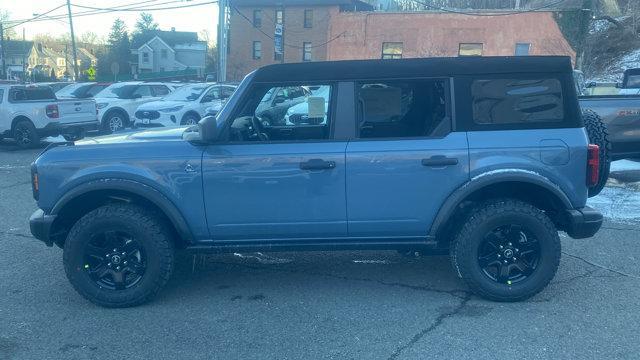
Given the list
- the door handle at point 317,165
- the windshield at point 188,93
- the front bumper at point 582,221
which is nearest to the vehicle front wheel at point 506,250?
the front bumper at point 582,221

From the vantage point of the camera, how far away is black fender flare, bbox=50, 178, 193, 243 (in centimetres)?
484

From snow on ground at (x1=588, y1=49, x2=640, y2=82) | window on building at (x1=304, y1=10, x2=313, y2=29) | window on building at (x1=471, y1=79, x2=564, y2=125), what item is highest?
window on building at (x1=304, y1=10, x2=313, y2=29)

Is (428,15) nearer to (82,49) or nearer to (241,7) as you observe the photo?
(241,7)

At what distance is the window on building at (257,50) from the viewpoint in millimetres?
50531

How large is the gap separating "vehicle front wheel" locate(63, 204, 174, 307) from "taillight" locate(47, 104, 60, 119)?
459 inches

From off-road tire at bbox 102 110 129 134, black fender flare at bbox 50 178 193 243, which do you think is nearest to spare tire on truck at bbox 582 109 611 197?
black fender flare at bbox 50 178 193 243

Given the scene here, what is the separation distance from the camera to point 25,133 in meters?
15.4

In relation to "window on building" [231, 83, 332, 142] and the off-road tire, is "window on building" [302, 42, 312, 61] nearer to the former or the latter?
the off-road tire

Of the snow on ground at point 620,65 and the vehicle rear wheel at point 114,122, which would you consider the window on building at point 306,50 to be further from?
the vehicle rear wheel at point 114,122

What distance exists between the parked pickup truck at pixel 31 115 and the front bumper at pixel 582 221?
13.8m

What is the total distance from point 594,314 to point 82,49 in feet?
288

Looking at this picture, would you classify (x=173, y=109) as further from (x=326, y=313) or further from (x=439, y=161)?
(x=439, y=161)

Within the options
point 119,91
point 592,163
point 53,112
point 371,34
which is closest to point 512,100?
point 592,163

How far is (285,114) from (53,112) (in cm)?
1168
